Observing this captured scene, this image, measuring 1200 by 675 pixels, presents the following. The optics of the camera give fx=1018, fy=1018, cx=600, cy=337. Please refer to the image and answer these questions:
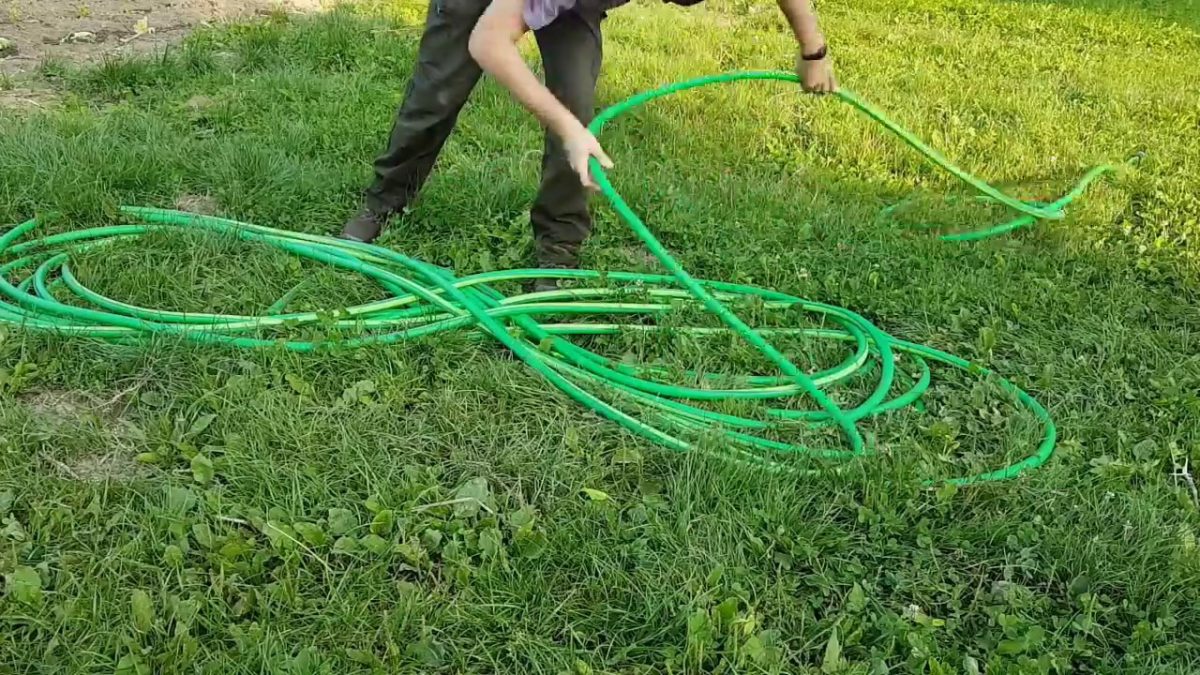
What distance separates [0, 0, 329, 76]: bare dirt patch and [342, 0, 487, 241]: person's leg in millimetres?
2447

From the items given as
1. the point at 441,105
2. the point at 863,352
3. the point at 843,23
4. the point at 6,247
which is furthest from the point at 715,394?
the point at 843,23

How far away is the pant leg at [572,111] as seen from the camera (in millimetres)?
2934

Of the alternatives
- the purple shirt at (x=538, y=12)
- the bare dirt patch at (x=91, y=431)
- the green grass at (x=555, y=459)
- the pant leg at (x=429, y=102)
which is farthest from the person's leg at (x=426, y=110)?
the bare dirt patch at (x=91, y=431)

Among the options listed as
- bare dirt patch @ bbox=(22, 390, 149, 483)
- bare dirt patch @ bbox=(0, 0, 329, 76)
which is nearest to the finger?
bare dirt patch @ bbox=(22, 390, 149, 483)

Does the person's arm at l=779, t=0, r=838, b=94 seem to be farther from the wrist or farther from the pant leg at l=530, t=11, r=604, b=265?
the pant leg at l=530, t=11, r=604, b=265

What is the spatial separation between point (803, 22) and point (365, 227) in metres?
1.59

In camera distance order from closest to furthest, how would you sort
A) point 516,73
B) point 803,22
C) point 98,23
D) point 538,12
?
1. point 516,73
2. point 538,12
3. point 803,22
4. point 98,23

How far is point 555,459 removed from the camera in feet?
7.95

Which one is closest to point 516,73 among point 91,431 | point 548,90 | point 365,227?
point 548,90

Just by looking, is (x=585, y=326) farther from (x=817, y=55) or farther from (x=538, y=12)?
(x=817, y=55)

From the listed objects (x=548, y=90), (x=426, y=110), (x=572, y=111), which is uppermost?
(x=548, y=90)

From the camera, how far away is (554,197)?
3.24 metres

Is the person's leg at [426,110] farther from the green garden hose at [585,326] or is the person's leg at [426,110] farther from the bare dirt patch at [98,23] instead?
the bare dirt patch at [98,23]

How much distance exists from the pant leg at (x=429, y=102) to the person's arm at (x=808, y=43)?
36.8 inches
